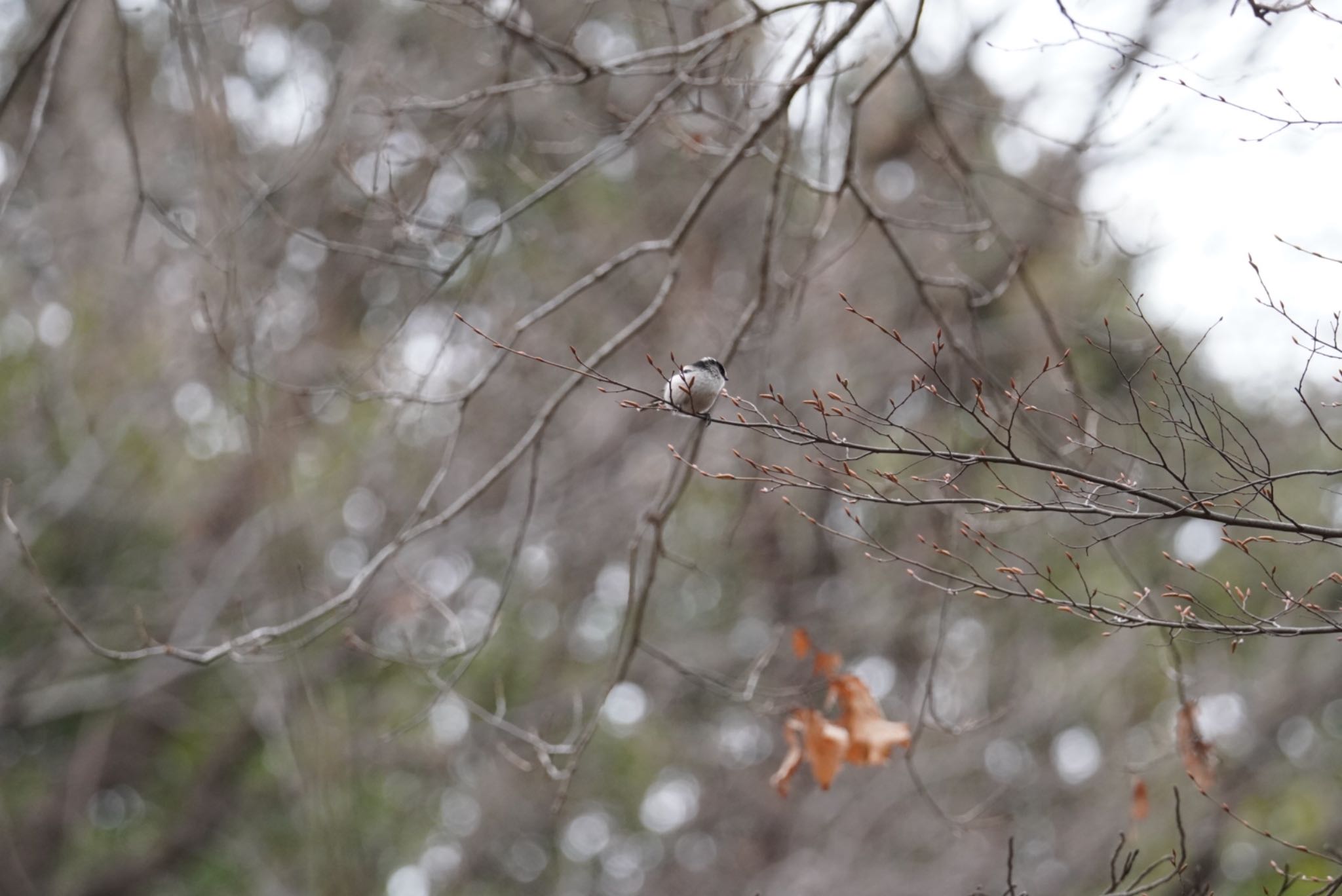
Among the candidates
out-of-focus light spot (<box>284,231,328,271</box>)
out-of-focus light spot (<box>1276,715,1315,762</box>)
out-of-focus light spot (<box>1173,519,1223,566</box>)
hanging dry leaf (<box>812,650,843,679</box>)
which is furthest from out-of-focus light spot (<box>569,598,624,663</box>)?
hanging dry leaf (<box>812,650,843,679</box>)

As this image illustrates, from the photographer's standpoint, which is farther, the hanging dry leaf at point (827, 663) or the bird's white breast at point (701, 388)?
the hanging dry leaf at point (827, 663)

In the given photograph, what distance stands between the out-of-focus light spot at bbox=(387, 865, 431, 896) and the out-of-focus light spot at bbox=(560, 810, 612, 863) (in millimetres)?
1145

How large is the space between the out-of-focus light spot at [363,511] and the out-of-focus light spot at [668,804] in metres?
3.09

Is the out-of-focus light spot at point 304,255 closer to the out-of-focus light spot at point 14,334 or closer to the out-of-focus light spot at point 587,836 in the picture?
the out-of-focus light spot at point 14,334

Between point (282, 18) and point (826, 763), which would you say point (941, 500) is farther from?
point (282, 18)

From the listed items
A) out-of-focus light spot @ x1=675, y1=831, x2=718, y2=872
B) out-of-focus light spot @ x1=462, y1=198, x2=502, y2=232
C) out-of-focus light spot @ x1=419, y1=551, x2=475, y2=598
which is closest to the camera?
out-of-focus light spot @ x1=462, y1=198, x2=502, y2=232

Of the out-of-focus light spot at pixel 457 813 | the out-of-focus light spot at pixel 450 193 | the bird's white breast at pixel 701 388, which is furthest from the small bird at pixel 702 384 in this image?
the out-of-focus light spot at pixel 457 813

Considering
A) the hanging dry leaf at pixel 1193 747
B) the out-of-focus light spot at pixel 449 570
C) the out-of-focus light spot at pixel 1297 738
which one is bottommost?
the out-of-focus light spot at pixel 1297 738

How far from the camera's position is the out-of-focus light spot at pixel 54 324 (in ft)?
22.5

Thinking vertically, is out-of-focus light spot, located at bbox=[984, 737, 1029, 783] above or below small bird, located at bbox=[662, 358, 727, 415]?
below

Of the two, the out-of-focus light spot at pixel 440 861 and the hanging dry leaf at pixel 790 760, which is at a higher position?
the hanging dry leaf at pixel 790 760

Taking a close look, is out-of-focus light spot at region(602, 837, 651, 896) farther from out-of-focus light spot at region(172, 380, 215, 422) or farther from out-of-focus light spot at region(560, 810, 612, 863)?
out-of-focus light spot at region(172, 380, 215, 422)

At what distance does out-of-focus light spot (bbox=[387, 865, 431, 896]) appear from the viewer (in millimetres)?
7945

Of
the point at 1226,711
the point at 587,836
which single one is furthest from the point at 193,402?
the point at 1226,711
